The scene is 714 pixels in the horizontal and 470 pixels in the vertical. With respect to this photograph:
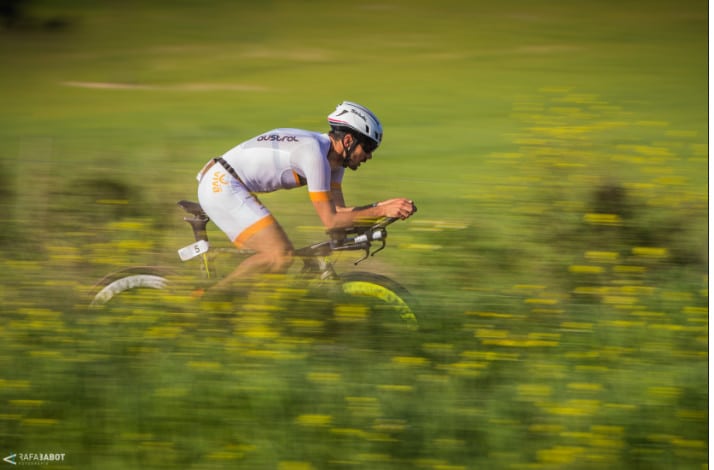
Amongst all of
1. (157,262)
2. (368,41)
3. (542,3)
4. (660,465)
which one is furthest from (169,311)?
(542,3)

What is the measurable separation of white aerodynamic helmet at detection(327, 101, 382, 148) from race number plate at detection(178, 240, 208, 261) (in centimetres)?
101

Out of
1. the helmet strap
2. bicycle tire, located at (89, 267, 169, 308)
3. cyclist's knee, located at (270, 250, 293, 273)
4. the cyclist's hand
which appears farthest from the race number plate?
the cyclist's hand

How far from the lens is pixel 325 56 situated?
20984mm

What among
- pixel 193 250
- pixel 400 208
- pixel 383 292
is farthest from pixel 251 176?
pixel 383 292

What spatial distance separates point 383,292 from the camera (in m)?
5.52

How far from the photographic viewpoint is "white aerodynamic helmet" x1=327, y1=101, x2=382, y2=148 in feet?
18.7

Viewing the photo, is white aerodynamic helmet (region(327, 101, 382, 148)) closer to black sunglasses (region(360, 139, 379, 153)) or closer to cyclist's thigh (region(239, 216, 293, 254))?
black sunglasses (region(360, 139, 379, 153))

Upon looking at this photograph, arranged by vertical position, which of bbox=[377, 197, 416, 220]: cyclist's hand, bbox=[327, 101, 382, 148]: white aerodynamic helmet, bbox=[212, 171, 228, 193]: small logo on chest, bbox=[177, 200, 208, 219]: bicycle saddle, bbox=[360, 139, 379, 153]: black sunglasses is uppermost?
bbox=[327, 101, 382, 148]: white aerodynamic helmet

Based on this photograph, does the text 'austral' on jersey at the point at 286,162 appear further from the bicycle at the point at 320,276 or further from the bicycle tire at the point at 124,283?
the bicycle tire at the point at 124,283

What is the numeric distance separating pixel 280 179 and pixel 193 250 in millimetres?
671

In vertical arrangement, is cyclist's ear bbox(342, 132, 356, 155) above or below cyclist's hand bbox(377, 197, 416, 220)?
above

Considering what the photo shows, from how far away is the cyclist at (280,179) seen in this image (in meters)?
5.64

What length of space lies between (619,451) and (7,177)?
4418mm

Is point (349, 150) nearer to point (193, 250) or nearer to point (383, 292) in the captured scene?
point (383, 292)
